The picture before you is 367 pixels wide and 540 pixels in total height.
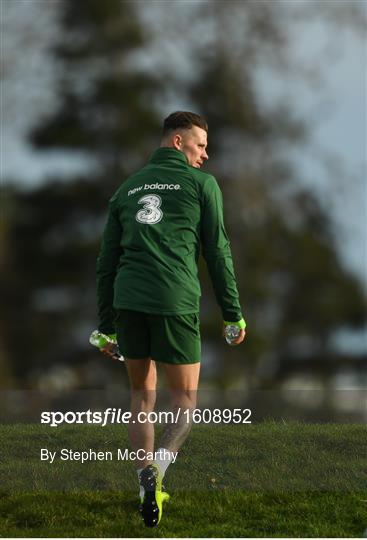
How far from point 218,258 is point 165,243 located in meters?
0.23

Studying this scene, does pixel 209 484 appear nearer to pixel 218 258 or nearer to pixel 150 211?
pixel 218 258

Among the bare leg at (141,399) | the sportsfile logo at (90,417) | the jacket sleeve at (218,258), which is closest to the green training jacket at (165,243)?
the jacket sleeve at (218,258)

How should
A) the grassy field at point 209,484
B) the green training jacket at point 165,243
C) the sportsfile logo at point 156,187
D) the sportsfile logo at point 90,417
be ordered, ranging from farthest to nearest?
1. the sportsfile logo at point 90,417
2. the grassy field at point 209,484
3. the sportsfile logo at point 156,187
4. the green training jacket at point 165,243

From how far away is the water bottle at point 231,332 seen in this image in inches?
141

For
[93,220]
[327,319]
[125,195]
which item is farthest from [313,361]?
[125,195]

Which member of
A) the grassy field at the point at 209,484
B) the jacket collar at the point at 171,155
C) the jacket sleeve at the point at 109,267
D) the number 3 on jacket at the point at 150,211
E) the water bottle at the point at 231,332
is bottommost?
the grassy field at the point at 209,484

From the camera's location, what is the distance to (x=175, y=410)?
3.65m

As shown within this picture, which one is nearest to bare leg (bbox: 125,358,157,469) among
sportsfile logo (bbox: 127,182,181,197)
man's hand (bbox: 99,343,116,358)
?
man's hand (bbox: 99,343,116,358)

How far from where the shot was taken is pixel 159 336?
353 cm

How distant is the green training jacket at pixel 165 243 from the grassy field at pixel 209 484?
0.89 meters

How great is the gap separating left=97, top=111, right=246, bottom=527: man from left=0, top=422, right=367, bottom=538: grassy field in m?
0.36

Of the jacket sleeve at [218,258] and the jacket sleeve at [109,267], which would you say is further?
the jacket sleeve at [109,267]

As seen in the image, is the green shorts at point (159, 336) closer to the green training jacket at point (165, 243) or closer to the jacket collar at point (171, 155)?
the green training jacket at point (165, 243)

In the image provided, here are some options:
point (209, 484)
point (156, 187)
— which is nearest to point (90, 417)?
point (209, 484)
